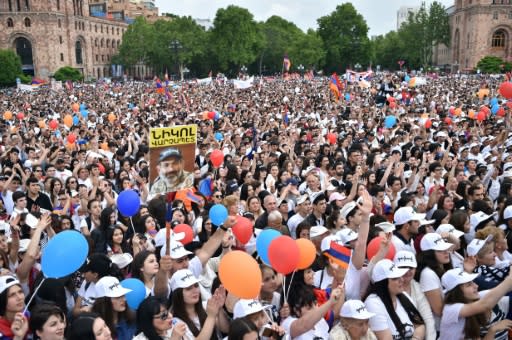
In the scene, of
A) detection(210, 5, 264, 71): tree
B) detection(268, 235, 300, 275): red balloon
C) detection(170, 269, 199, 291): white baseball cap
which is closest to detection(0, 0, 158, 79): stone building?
detection(210, 5, 264, 71): tree

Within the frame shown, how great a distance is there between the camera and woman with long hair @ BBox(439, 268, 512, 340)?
3.54 meters

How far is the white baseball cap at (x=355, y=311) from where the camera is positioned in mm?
3233

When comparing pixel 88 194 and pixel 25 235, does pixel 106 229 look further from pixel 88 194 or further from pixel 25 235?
pixel 88 194

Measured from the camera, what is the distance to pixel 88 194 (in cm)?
734

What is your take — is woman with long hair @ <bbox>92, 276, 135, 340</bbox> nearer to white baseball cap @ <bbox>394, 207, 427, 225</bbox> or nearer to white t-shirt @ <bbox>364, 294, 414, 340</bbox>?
white t-shirt @ <bbox>364, 294, 414, 340</bbox>

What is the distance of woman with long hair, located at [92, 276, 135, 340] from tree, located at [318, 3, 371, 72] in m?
76.3

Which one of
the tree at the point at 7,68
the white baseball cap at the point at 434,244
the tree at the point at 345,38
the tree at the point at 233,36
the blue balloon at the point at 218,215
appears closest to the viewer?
the white baseball cap at the point at 434,244

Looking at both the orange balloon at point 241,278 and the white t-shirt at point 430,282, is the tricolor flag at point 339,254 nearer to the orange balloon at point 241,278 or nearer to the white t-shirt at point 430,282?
the white t-shirt at point 430,282

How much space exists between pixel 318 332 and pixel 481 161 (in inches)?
286

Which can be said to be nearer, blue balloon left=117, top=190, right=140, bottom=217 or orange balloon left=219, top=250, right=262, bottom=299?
orange balloon left=219, top=250, right=262, bottom=299

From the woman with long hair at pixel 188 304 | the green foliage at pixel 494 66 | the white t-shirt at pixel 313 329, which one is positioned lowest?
the white t-shirt at pixel 313 329

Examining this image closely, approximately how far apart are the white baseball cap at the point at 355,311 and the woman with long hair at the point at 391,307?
0.23 meters

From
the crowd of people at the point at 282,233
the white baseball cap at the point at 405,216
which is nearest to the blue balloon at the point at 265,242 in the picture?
the crowd of people at the point at 282,233

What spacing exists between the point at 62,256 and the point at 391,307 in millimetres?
2586
